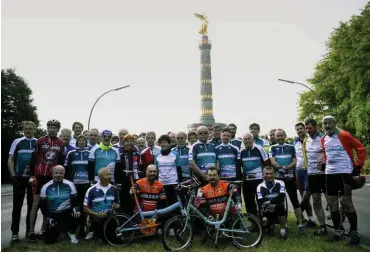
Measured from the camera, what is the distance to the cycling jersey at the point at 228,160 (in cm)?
844

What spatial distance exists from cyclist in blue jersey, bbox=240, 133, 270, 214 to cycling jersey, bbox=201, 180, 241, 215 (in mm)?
1124

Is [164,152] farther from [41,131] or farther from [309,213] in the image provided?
[41,131]

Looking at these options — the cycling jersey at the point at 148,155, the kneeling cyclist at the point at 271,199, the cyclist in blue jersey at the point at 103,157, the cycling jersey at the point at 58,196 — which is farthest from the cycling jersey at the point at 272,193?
the cycling jersey at the point at 58,196

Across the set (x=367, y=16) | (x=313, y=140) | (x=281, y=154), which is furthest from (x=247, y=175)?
(x=367, y=16)

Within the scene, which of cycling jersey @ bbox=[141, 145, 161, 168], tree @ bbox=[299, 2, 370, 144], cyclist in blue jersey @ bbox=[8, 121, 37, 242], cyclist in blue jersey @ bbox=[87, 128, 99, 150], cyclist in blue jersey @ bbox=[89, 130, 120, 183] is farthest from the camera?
tree @ bbox=[299, 2, 370, 144]

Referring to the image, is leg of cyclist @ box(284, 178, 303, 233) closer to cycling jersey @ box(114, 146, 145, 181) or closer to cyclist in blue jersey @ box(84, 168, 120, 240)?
cycling jersey @ box(114, 146, 145, 181)

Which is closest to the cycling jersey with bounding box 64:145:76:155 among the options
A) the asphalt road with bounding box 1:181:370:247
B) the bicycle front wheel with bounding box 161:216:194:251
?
the asphalt road with bounding box 1:181:370:247

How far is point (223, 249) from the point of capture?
6770 millimetres

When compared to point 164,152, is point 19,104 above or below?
above

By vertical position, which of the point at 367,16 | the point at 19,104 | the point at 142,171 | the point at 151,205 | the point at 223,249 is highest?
the point at 367,16

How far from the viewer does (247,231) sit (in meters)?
6.88

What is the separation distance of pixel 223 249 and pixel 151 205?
5.22ft

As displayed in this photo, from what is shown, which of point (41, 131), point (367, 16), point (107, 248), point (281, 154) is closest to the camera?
point (107, 248)

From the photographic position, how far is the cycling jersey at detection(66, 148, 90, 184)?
8.43 meters
